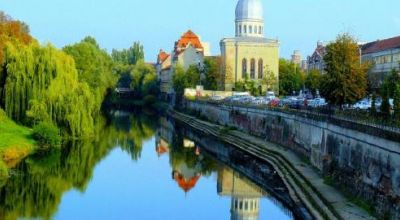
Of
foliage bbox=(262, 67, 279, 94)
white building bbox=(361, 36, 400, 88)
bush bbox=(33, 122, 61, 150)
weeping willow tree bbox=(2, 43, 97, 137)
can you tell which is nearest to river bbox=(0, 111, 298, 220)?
bush bbox=(33, 122, 61, 150)

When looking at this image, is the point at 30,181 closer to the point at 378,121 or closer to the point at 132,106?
the point at 378,121

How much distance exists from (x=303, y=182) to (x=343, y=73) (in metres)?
10.2

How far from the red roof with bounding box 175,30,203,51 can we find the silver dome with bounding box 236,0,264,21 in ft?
82.2

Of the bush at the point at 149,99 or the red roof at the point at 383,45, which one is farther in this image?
the bush at the point at 149,99

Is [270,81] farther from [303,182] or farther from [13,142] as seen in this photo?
[303,182]

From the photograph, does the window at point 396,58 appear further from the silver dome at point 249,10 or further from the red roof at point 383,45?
the silver dome at point 249,10

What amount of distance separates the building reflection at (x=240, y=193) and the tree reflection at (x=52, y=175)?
7.83m

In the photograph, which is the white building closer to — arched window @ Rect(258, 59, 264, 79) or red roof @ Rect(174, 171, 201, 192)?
arched window @ Rect(258, 59, 264, 79)

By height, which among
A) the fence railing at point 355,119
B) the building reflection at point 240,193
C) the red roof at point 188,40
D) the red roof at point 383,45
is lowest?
the building reflection at point 240,193

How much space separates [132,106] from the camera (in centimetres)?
11931

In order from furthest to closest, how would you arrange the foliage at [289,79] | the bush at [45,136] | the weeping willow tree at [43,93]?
1. the foliage at [289,79]
2. the weeping willow tree at [43,93]
3. the bush at [45,136]

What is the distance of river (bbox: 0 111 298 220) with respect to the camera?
1085 inches

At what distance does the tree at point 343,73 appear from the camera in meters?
37.0

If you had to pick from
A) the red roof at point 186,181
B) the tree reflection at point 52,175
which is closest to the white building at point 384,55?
the tree reflection at point 52,175
